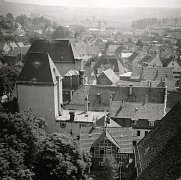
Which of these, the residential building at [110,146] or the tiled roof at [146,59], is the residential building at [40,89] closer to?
the residential building at [110,146]

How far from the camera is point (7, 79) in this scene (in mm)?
36656

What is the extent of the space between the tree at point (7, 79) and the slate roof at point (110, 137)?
1502 centimetres

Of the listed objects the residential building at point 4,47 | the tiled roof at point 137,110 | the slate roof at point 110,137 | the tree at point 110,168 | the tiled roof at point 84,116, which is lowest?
the tree at point 110,168

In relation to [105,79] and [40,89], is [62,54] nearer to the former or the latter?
[105,79]

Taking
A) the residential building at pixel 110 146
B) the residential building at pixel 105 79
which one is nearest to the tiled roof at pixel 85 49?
the residential building at pixel 105 79

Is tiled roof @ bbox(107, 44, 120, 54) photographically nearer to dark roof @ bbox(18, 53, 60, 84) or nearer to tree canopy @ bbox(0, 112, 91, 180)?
dark roof @ bbox(18, 53, 60, 84)

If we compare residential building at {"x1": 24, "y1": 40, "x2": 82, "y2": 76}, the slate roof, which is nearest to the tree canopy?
the slate roof

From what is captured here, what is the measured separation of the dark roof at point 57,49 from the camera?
39.7m

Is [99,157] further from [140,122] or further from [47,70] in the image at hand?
→ [47,70]

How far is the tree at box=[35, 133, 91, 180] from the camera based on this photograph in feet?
62.7

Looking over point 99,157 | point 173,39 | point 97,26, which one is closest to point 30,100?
point 99,157

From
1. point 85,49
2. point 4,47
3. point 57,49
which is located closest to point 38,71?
point 57,49

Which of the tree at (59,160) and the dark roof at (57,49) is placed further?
the dark roof at (57,49)

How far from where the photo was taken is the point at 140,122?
29.1 meters
